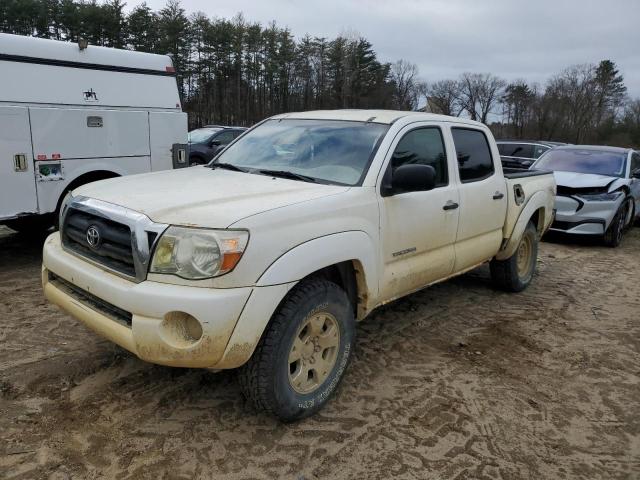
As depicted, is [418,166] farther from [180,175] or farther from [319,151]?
[180,175]

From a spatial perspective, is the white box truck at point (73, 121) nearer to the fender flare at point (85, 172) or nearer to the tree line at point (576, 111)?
the fender flare at point (85, 172)

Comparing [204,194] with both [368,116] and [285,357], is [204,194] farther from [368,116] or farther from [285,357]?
[368,116]

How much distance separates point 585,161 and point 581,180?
100 centimetres

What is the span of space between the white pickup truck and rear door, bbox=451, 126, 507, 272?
2cm

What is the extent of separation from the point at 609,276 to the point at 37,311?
6778 millimetres

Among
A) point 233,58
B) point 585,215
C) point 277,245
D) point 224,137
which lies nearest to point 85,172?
point 277,245

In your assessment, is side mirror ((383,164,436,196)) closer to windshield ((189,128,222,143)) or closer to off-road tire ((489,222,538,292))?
off-road tire ((489,222,538,292))

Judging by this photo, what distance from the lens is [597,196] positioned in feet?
28.5

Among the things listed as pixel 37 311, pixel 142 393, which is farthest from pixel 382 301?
pixel 37 311

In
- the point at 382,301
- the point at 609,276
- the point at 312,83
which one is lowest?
the point at 609,276

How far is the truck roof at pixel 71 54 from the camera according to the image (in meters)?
5.79

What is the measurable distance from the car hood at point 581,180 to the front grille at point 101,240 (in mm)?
7747

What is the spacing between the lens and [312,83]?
2297 inches

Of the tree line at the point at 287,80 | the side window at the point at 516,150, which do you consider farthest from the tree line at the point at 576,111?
the side window at the point at 516,150
